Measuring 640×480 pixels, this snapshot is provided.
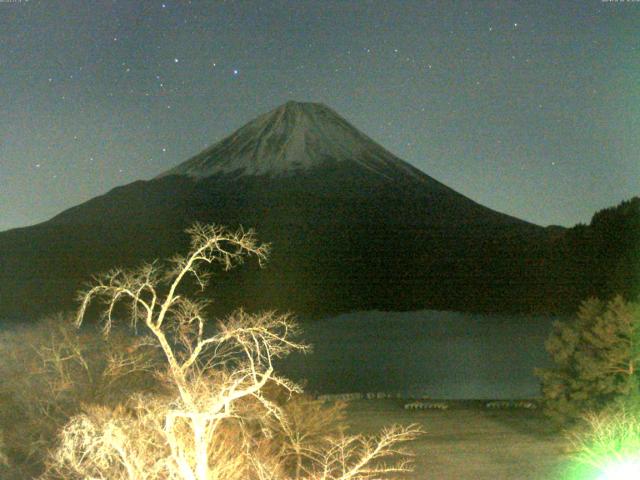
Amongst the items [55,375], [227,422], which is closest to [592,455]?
[227,422]

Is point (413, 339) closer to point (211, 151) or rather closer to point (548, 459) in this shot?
point (548, 459)

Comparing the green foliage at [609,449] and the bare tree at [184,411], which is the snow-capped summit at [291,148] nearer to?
the green foliage at [609,449]

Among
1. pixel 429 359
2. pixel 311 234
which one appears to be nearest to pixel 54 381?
pixel 429 359

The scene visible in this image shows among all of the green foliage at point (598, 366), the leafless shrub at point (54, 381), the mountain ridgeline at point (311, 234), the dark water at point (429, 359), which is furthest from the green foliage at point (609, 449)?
the mountain ridgeline at point (311, 234)

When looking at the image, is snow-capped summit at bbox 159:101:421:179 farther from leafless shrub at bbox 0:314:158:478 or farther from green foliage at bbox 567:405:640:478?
green foliage at bbox 567:405:640:478

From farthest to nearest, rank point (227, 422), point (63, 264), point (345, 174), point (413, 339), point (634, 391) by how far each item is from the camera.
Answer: point (345, 174) → point (63, 264) → point (413, 339) → point (634, 391) → point (227, 422)

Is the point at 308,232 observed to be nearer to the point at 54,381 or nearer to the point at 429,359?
the point at 429,359
